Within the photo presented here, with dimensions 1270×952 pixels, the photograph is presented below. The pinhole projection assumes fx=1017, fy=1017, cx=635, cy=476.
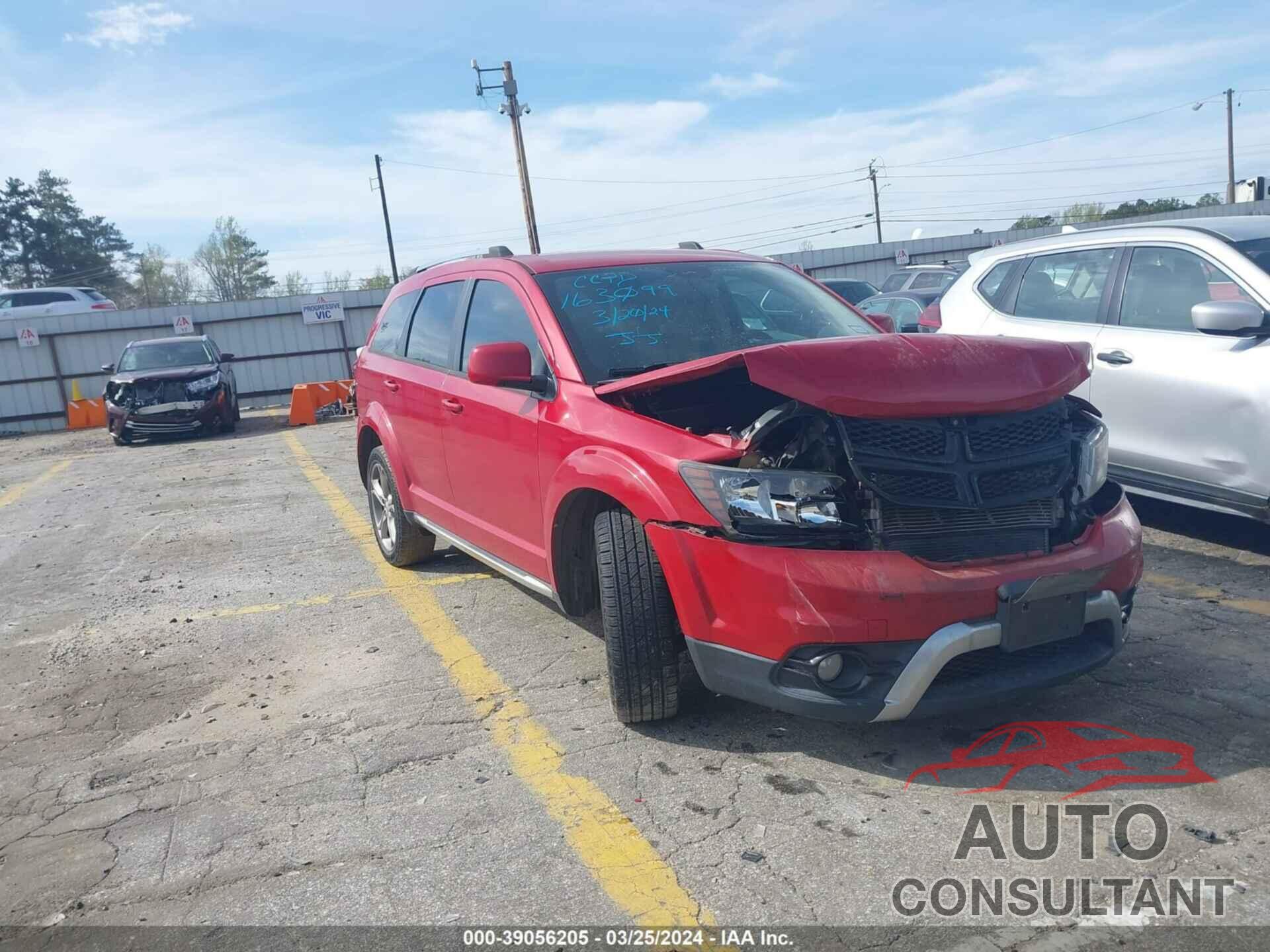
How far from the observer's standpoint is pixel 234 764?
3666 mm

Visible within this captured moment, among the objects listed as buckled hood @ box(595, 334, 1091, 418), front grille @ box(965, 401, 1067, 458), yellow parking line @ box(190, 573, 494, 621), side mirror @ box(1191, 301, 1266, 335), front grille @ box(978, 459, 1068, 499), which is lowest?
yellow parking line @ box(190, 573, 494, 621)

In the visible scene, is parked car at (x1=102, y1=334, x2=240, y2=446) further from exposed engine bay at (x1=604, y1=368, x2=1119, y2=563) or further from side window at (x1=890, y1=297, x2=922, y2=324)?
exposed engine bay at (x1=604, y1=368, x2=1119, y2=563)

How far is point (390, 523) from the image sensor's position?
6238 millimetres

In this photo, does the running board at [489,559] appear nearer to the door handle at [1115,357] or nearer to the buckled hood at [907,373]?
the buckled hood at [907,373]

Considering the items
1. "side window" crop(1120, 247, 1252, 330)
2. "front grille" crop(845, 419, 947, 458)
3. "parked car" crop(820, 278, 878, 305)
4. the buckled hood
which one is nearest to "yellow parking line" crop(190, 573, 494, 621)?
the buckled hood

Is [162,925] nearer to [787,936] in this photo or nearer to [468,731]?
[468,731]

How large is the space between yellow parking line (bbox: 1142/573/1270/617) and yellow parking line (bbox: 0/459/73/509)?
1051 centimetres

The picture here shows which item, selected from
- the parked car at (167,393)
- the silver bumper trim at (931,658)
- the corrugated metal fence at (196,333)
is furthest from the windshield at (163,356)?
the silver bumper trim at (931,658)

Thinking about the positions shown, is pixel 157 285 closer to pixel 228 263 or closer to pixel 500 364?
pixel 228 263

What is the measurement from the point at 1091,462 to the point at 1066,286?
3.14 meters

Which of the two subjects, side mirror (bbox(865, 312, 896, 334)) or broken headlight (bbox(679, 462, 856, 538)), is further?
side mirror (bbox(865, 312, 896, 334))

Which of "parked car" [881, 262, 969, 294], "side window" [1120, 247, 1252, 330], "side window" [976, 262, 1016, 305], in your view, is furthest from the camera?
"parked car" [881, 262, 969, 294]

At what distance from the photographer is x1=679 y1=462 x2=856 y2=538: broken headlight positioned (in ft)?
10.0

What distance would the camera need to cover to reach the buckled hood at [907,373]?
3066 millimetres
